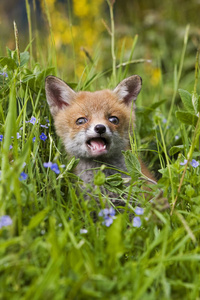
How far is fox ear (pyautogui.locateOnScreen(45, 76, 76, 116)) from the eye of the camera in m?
3.16

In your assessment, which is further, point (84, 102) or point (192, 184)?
point (84, 102)

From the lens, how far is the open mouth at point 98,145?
2.96m

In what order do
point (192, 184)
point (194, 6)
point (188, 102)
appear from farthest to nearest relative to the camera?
point (194, 6)
point (188, 102)
point (192, 184)

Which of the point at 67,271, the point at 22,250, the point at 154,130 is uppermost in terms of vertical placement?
the point at 22,250

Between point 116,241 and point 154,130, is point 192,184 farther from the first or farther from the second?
point 154,130

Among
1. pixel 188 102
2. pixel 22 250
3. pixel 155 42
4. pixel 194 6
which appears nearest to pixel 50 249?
pixel 22 250

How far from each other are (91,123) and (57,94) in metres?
0.52

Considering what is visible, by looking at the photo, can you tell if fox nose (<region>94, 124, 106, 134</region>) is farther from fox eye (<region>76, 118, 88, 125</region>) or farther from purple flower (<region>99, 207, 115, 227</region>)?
purple flower (<region>99, 207, 115, 227</region>)

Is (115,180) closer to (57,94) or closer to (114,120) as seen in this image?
(114,120)

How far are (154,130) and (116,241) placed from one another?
2.00 metres

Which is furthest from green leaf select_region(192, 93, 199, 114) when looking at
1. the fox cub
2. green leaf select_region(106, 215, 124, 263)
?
green leaf select_region(106, 215, 124, 263)

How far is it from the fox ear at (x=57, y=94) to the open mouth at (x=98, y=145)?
0.49 m

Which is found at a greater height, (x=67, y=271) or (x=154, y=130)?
(x=67, y=271)

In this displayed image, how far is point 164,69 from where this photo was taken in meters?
6.55
